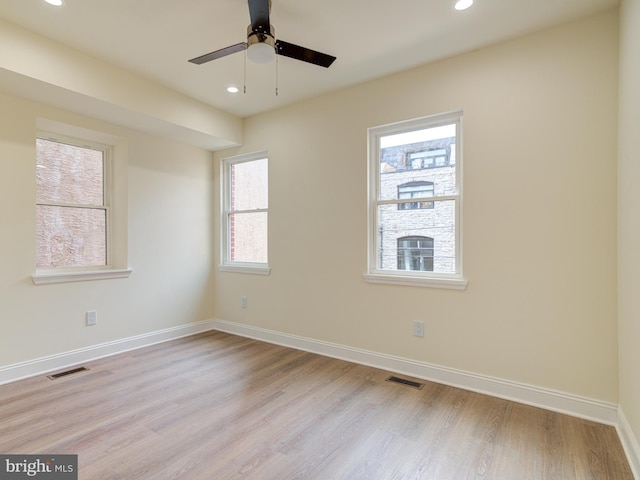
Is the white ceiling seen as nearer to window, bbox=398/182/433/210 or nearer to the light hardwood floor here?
window, bbox=398/182/433/210

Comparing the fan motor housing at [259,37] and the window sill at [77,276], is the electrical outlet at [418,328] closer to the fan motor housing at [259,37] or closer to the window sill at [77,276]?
the fan motor housing at [259,37]

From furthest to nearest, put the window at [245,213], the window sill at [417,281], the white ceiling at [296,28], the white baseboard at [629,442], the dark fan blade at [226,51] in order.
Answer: the window at [245,213], the window sill at [417,281], the white ceiling at [296,28], the dark fan blade at [226,51], the white baseboard at [629,442]

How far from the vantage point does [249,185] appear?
4.35 m

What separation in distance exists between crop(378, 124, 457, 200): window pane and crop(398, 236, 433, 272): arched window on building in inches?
17.0

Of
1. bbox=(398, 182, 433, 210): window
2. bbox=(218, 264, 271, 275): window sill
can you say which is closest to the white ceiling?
bbox=(398, 182, 433, 210): window

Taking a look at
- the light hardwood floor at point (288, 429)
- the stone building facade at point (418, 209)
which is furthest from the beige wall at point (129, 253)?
the stone building facade at point (418, 209)

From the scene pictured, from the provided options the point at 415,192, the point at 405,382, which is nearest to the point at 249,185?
the point at 415,192

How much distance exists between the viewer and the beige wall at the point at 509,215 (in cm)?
229

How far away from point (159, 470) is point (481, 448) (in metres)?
1.81

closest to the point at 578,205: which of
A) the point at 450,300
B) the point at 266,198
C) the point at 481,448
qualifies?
the point at 450,300

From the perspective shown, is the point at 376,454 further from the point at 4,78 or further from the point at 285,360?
the point at 4,78

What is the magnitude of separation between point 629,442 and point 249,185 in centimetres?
406

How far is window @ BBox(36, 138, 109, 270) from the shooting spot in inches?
125

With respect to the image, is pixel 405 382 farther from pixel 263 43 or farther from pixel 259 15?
pixel 259 15
